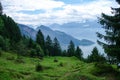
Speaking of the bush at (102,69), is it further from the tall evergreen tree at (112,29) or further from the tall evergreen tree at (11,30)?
the tall evergreen tree at (11,30)

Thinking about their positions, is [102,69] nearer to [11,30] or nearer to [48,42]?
[11,30]

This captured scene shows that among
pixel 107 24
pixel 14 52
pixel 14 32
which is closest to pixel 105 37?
pixel 107 24

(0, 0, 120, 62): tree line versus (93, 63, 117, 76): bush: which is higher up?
(0, 0, 120, 62): tree line

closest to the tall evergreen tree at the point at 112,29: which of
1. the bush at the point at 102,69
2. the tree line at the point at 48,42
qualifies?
the tree line at the point at 48,42

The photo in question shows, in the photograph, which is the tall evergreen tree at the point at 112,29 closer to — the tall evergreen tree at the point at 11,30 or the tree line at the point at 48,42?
the tree line at the point at 48,42

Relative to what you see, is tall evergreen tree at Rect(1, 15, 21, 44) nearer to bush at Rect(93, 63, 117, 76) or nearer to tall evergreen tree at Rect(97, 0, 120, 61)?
bush at Rect(93, 63, 117, 76)

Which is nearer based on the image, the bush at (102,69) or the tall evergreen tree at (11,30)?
the bush at (102,69)

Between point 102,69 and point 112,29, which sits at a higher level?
point 112,29

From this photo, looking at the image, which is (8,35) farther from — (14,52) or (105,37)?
(105,37)

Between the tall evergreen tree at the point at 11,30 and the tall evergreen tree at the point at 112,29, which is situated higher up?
the tall evergreen tree at the point at 11,30

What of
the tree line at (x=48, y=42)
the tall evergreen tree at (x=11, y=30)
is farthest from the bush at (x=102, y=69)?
the tall evergreen tree at (x=11, y=30)

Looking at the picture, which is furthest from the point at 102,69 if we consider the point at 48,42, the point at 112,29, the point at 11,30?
the point at 48,42

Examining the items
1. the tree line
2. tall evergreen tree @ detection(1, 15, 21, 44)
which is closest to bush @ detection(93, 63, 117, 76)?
the tree line

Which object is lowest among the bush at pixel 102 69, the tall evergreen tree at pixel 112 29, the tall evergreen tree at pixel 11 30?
the bush at pixel 102 69
